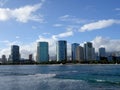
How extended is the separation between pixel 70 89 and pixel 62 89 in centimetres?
135

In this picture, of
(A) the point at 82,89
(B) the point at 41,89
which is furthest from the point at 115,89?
(B) the point at 41,89

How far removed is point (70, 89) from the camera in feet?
160

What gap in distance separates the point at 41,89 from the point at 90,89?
26.2 ft

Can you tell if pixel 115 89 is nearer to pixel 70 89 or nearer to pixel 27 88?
pixel 70 89

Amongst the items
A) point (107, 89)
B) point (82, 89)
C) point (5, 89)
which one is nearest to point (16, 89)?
point (5, 89)

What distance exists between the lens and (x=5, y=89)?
1929 inches

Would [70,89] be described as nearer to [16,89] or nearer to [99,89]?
[99,89]

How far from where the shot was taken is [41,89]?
48.6m

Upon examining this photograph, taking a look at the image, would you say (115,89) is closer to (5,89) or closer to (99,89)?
(99,89)

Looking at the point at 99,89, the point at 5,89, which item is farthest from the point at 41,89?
the point at 99,89

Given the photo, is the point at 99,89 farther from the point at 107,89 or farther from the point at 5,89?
the point at 5,89

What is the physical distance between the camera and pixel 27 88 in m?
49.7

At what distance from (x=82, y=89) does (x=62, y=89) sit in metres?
3.40

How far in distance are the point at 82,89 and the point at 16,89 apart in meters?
10.8
